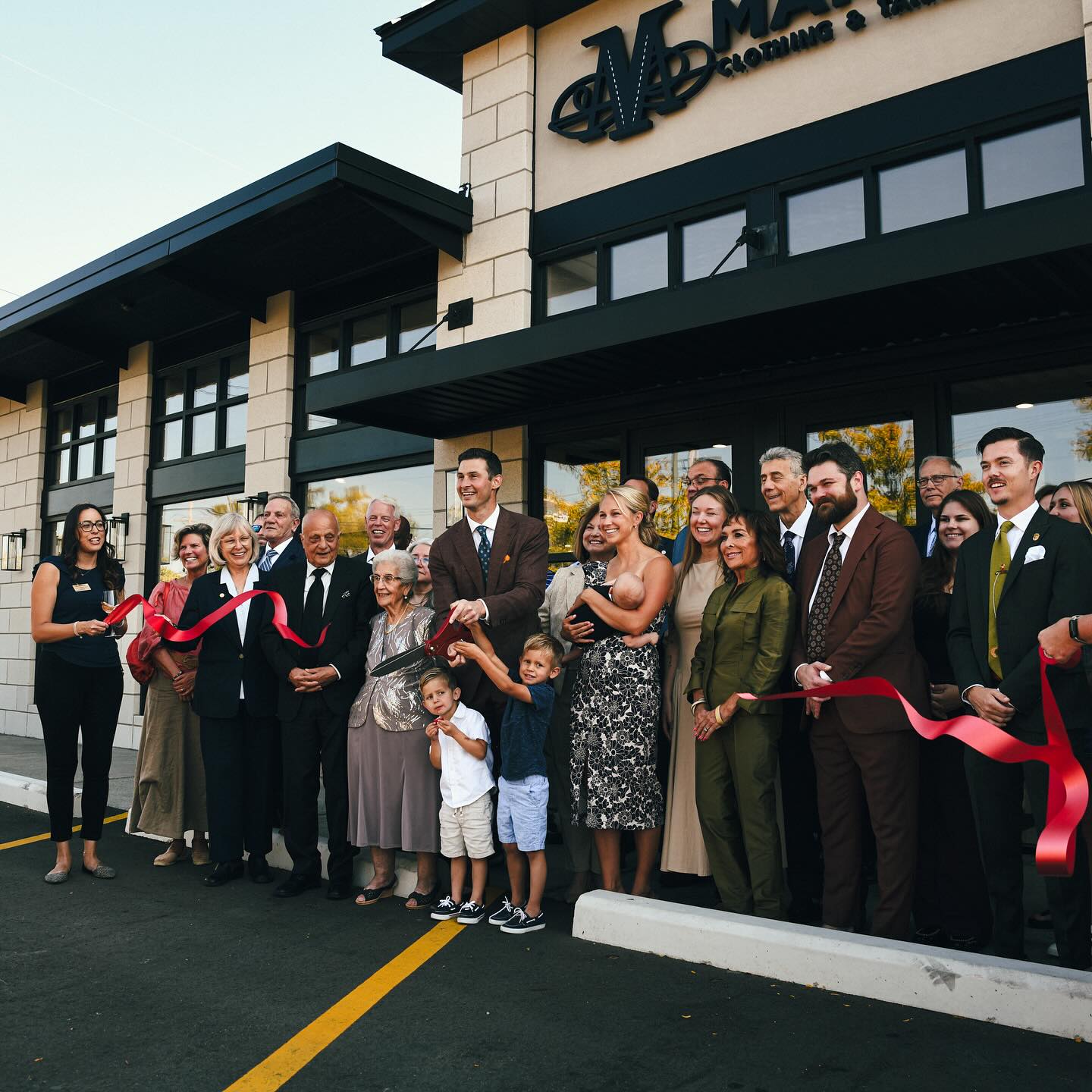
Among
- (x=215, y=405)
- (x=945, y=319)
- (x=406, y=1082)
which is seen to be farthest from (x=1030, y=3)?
(x=215, y=405)

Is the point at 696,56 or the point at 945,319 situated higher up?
the point at 696,56

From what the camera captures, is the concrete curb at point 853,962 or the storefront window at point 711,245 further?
the storefront window at point 711,245

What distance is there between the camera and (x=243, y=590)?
19.1 ft

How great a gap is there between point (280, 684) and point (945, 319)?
4.72 metres

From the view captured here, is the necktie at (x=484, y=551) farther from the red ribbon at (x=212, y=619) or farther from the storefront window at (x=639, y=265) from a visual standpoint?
the storefront window at (x=639, y=265)

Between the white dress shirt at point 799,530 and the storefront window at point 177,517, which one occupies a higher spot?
the storefront window at point 177,517

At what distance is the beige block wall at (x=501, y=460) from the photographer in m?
8.45

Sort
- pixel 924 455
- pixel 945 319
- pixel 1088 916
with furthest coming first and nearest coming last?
pixel 924 455
pixel 945 319
pixel 1088 916

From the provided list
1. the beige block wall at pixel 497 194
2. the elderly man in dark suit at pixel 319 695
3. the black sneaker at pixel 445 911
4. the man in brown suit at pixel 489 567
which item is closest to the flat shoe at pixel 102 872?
the elderly man in dark suit at pixel 319 695

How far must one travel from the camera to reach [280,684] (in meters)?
5.49

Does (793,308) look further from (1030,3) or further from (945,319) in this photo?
(1030,3)

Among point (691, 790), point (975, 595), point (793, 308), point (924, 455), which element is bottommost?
point (691, 790)

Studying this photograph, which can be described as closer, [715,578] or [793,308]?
[715,578]

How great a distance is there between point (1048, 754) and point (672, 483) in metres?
4.54
